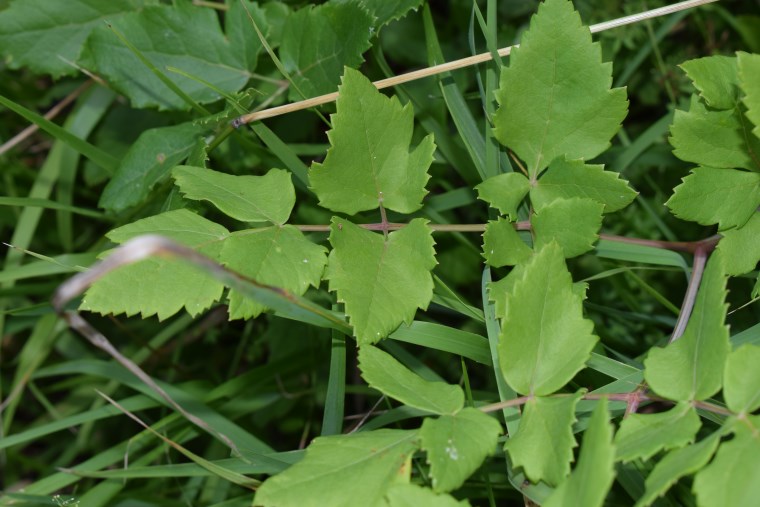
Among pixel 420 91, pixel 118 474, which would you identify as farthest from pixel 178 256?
pixel 420 91

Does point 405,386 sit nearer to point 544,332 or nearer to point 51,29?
point 544,332

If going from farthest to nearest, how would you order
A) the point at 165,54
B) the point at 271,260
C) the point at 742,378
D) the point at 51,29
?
the point at 51,29, the point at 165,54, the point at 271,260, the point at 742,378

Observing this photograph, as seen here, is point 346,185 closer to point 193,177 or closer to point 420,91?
point 193,177

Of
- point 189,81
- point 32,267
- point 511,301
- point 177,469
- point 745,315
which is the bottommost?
point 745,315

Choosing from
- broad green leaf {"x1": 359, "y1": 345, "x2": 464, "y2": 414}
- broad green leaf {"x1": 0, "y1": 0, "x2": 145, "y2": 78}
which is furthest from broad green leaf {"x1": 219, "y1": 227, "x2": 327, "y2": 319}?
broad green leaf {"x1": 0, "y1": 0, "x2": 145, "y2": 78}

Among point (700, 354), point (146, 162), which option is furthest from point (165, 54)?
point (700, 354)

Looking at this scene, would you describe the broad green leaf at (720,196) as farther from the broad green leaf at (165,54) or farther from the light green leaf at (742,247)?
the broad green leaf at (165,54)

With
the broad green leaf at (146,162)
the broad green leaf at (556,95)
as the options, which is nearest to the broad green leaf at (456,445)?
the broad green leaf at (556,95)
